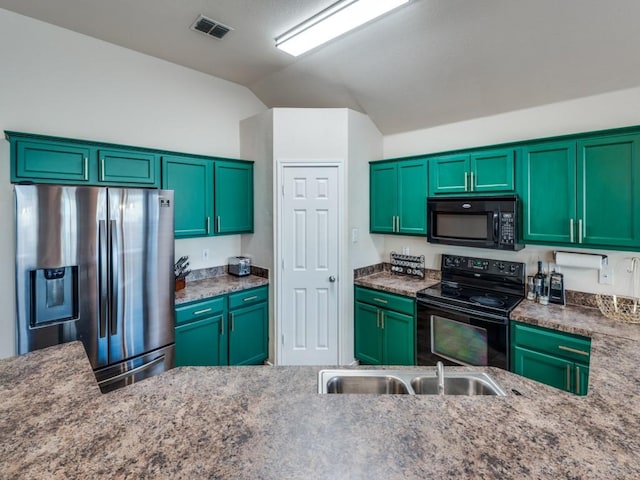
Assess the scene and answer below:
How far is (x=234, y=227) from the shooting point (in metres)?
3.41

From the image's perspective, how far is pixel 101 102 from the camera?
2.83 meters

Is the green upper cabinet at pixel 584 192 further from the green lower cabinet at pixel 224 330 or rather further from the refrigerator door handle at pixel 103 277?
the refrigerator door handle at pixel 103 277

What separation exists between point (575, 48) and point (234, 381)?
9.97 feet

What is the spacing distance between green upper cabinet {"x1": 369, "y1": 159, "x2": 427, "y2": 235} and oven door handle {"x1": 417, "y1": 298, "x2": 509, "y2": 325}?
73cm

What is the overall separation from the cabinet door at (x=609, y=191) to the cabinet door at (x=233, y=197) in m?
2.95

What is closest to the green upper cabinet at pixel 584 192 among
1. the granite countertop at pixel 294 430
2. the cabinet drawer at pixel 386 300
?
the cabinet drawer at pixel 386 300

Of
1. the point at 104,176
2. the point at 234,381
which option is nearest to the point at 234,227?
the point at 104,176

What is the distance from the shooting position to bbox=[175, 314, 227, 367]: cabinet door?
279 cm

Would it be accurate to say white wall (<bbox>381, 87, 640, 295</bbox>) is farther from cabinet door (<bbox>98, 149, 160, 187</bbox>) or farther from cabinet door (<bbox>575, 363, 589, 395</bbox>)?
cabinet door (<bbox>98, 149, 160, 187</bbox>)

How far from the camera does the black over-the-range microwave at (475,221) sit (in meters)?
2.62

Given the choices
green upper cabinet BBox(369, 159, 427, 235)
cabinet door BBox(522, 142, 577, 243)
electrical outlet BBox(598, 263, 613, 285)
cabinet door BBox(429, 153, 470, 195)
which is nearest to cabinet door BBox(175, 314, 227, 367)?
green upper cabinet BBox(369, 159, 427, 235)

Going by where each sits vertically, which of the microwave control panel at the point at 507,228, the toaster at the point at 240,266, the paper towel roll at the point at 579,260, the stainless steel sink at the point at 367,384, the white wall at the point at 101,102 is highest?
the white wall at the point at 101,102

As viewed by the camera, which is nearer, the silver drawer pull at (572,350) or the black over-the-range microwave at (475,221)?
the silver drawer pull at (572,350)

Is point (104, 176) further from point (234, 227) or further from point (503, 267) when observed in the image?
point (503, 267)
